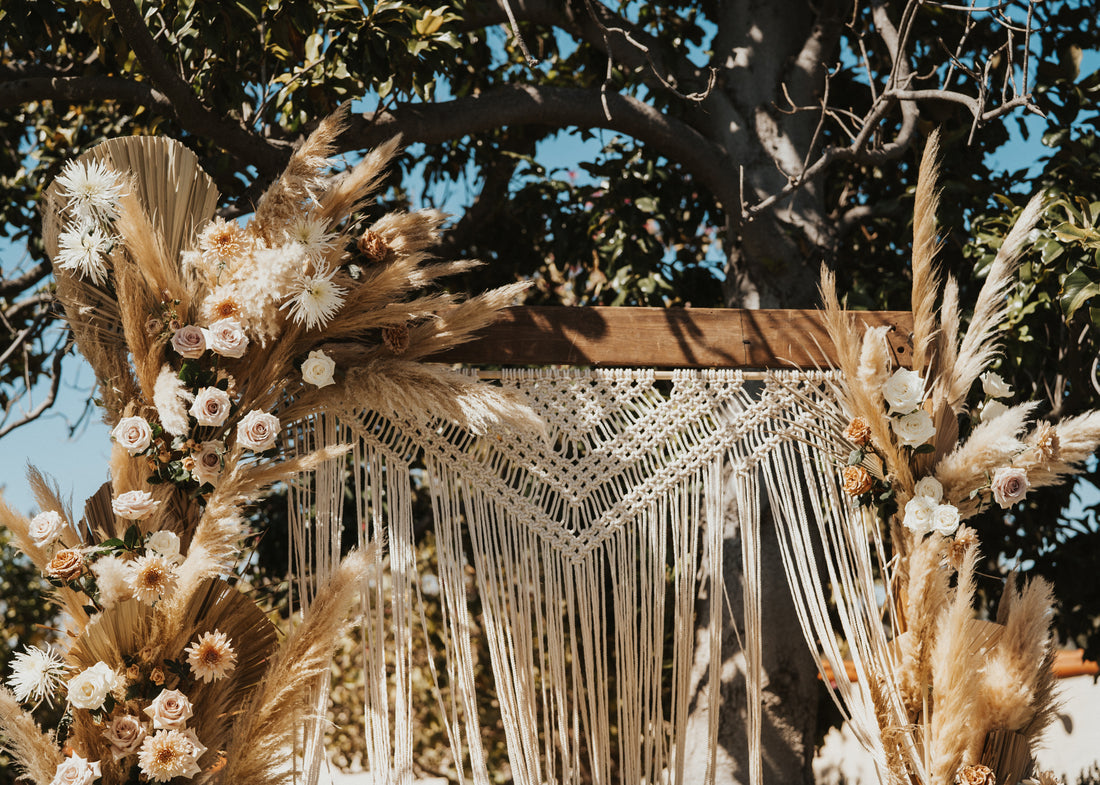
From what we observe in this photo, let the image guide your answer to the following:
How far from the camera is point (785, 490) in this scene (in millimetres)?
1713

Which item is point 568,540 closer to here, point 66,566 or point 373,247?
point 373,247

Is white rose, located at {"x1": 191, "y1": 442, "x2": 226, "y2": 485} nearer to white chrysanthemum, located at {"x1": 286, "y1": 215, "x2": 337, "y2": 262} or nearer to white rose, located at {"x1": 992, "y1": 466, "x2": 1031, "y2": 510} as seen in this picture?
white chrysanthemum, located at {"x1": 286, "y1": 215, "x2": 337, "y2": 262}

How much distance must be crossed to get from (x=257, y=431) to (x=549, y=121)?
4.29 feet

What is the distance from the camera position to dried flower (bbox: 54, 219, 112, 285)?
142cm

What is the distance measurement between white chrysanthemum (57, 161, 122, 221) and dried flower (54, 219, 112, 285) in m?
0.02

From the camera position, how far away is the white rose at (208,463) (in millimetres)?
1413

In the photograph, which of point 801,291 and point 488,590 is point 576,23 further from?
point 488,590

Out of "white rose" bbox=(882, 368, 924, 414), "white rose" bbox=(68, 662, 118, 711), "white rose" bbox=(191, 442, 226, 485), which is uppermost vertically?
"white rose" bbox=(882, 368, 924, 414)

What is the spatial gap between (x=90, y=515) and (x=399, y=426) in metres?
0.52

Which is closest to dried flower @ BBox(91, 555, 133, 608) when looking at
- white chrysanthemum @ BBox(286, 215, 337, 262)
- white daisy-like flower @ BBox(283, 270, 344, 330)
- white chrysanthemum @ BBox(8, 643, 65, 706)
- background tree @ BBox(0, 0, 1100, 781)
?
white chrysanthemum @ BBox(8, 643, 65, 706)

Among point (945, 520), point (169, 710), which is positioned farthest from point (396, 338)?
point (945, 520)

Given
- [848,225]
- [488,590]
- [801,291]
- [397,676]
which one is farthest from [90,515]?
[848,225]

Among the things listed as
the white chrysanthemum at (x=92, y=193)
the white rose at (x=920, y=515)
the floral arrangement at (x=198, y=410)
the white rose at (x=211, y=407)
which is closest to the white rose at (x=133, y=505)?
the floral arrangement at (x=198, y=410)

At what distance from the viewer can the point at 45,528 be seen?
4.35 ft
